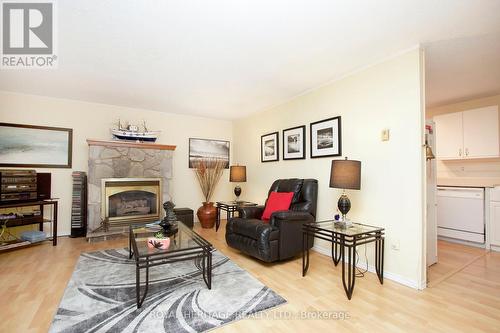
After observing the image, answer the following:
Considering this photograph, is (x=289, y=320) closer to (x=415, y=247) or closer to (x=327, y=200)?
(x=415, y=247)

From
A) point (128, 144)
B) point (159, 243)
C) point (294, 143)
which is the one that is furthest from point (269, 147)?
point (159, 243)

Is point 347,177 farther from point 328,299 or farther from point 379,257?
point 328,299

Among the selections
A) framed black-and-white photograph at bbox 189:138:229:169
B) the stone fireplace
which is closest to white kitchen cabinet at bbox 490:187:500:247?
framed black-and-white photograph at bbox 189:138:229:169

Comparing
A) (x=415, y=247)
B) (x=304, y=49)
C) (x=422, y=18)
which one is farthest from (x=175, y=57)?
(x=415, y=247)

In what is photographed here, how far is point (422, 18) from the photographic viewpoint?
1962 millimetres

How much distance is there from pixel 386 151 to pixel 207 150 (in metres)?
3.79

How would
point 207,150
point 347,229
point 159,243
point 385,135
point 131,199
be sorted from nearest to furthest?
point 159,243
point 347,229
point 385,135
point 131,199
point 207,150

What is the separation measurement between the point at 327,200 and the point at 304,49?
1.96 m

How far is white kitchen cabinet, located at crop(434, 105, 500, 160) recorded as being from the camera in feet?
12.1

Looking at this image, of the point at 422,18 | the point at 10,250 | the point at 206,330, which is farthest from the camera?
the point at 10,250

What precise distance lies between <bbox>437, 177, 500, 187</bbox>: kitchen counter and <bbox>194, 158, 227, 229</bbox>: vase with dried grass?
4437 millimetres

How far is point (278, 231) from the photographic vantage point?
9.07 ft

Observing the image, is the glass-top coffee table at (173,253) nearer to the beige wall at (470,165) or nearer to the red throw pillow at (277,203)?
the red throw pillow at (277,203)

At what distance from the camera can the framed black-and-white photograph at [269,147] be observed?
438 centimetres
